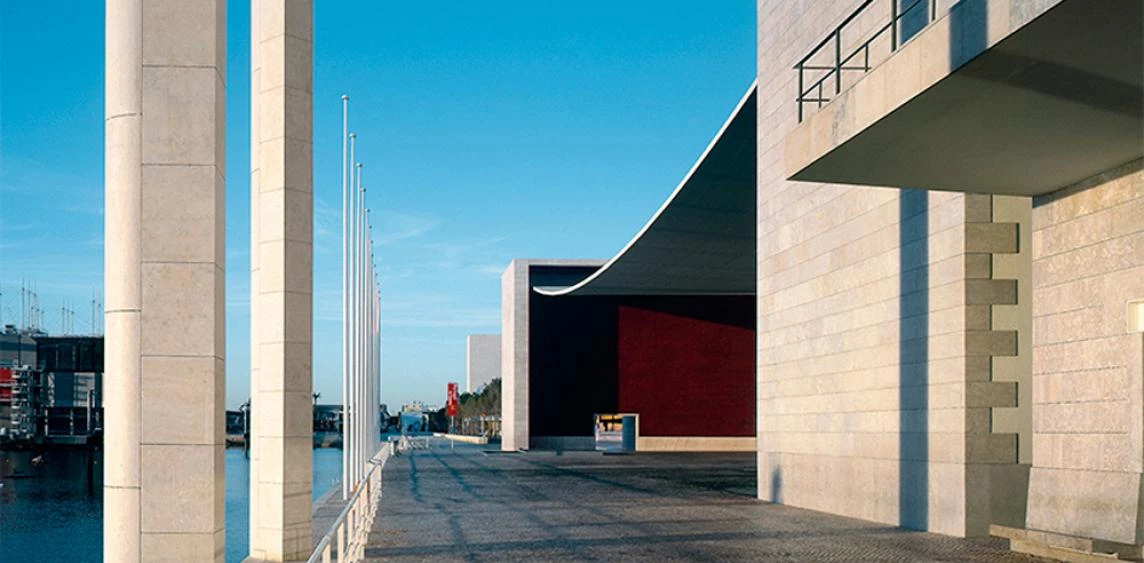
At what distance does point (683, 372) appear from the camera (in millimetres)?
59812

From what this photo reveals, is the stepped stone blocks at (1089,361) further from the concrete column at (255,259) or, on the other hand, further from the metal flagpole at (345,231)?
the metal flagpole at (345,231)

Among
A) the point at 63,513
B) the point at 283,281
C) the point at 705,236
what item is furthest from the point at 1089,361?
the point at 63,513

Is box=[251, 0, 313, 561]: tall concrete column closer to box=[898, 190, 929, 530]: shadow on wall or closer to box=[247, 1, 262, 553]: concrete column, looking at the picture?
box=[247, 1, 262, 553]: concrete column

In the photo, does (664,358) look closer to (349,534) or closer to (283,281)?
(283,281)

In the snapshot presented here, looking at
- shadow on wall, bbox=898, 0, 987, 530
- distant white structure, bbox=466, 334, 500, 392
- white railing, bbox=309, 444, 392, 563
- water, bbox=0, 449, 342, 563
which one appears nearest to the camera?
white railing, bbox=309, 444, 392, 563

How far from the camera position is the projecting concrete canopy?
9523 mm

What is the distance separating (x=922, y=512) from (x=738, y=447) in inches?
1703

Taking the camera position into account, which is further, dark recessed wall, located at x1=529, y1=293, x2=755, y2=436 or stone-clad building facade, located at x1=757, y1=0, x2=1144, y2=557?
dark recessed wall, located at x1=529, y1=293, x2=755, y2=436

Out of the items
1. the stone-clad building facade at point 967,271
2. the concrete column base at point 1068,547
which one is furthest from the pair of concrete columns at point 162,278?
the concrete column base at point 1068,547

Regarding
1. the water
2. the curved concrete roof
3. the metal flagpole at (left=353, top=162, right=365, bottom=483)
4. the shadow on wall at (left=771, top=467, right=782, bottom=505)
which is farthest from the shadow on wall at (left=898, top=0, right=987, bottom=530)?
the water

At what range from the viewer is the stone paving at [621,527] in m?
14.9

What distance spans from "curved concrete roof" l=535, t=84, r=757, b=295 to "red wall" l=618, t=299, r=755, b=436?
2.85 meters

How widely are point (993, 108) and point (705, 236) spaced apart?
97.1 ft

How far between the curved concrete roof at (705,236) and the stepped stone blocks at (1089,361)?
1187 cm
